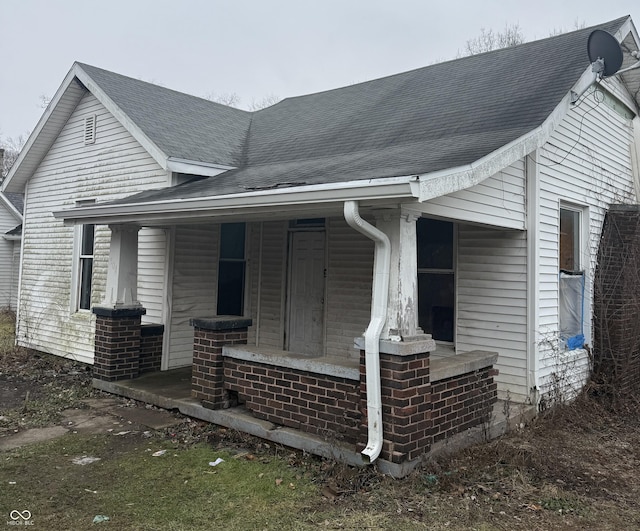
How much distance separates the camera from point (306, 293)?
828 cm

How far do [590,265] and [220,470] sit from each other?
5.72 m

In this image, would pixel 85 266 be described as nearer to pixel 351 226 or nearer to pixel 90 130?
pixel 90 130

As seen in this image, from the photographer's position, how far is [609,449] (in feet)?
17.9

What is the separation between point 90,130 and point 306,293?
201 inches

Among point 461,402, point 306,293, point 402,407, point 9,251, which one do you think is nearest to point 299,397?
point 402,407

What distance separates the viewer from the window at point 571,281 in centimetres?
708

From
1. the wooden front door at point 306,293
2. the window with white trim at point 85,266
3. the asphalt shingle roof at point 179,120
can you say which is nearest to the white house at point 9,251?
the window with white trim at point 85,266

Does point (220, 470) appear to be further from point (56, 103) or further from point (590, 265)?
point (56, 103)

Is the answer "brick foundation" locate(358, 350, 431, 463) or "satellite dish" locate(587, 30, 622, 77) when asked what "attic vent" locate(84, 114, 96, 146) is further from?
"satellite dish" locate(587, 30, 622, 77)

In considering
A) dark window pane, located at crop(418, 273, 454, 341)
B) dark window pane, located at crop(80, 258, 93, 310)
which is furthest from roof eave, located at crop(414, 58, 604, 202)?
dark window pane, located at crop(80, 258, 93, 310)

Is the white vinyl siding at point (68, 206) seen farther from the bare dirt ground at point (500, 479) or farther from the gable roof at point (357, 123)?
the bare dirt ground at point (500, 479)

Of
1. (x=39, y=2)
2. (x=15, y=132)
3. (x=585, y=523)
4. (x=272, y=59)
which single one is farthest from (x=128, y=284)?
(x=272, y=59)

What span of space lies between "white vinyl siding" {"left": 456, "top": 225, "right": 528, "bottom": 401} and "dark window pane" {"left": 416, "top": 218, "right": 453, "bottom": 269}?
199 mm

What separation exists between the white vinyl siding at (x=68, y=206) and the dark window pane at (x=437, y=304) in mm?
4153
